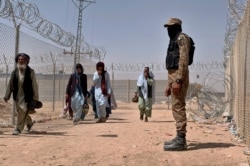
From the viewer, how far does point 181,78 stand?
236 inches

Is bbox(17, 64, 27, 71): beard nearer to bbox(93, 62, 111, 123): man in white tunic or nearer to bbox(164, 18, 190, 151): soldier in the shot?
bbox(164, 18, 190, 151): soldier

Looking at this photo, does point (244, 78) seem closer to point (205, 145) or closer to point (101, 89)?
point (205, 145)

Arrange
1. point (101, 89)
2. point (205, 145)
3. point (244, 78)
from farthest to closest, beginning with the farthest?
point (101, 89), point (244, 78), point (205, 145)

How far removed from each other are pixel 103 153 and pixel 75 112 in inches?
223

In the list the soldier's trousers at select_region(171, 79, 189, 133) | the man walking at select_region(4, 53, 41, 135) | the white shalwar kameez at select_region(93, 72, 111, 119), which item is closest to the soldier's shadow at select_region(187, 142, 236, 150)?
the soldier's trousers at select_region(171, 79, 189, 133)

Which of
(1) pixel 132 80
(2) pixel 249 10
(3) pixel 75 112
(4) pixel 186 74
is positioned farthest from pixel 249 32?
(1) pixel 132 80

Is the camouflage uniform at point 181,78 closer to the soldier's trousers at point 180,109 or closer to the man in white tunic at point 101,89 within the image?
the soldier's trousers at point 180,109

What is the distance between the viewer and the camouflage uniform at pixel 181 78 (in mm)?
6000

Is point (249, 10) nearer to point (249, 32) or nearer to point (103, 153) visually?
point (249, 32)

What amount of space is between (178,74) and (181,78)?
69 millimetres

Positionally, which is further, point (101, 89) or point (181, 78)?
point (101, 89)

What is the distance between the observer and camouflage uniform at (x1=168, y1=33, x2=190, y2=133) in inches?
236

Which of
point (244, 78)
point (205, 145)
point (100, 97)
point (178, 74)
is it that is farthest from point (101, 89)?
point (178, 74)

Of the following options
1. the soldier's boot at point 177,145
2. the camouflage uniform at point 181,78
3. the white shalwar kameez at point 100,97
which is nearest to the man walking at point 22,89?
the camouflage uniform at point 181,78
